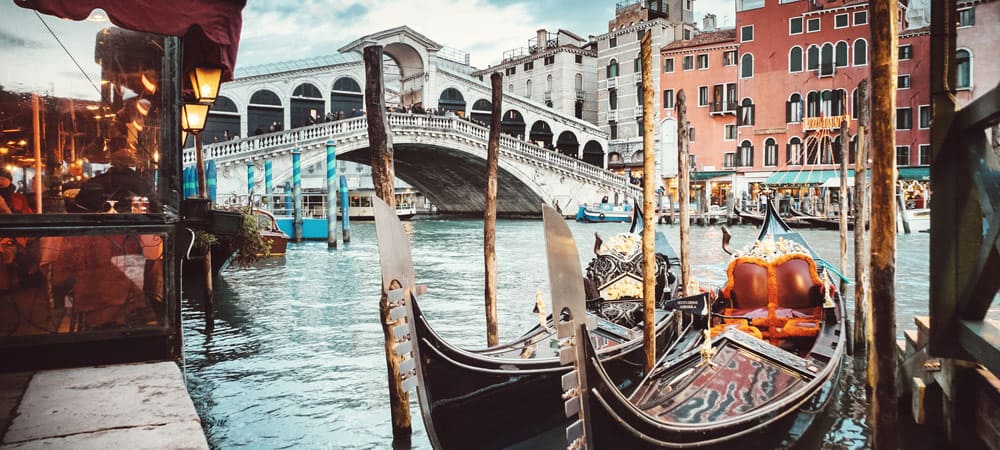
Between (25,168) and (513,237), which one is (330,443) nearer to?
(25,168)

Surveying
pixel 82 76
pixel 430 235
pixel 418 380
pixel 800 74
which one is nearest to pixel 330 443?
pixel 418 380

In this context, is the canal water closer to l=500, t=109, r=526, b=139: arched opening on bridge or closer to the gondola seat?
the gondola seat

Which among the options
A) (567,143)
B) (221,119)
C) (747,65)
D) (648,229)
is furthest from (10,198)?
(567,143)

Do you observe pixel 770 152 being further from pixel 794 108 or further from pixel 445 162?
pixel 445 162

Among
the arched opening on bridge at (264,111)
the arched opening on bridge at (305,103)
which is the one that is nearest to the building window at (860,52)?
the arched opening on bridge at (305,103)

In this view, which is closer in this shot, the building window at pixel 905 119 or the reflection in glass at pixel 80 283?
the reflection in glass at pixel 80 283

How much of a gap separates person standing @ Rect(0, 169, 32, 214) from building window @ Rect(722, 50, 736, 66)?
20253 mm

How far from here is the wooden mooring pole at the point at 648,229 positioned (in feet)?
11.2

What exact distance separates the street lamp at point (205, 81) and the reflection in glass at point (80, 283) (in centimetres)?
145

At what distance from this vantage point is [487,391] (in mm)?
2752

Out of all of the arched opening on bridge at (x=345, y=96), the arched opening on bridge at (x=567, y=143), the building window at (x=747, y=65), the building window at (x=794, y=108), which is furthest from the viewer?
the arched opening on bridge at (x=567, y=143)

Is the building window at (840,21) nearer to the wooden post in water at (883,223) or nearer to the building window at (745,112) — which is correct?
the building window at (745,112)

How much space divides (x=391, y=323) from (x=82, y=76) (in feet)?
4.80

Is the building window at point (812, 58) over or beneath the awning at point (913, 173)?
over
